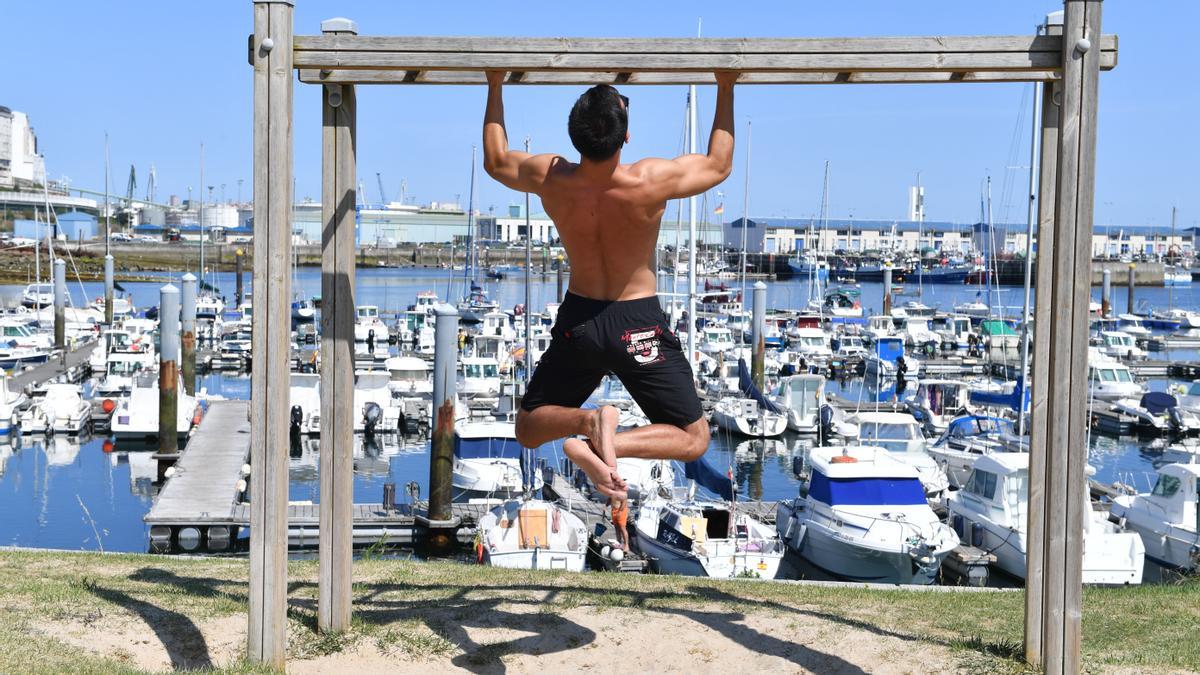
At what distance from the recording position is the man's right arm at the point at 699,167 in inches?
250

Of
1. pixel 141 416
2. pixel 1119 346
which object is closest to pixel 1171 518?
pixel 141 416

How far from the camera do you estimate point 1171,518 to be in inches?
858

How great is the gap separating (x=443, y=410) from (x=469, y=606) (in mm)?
16594

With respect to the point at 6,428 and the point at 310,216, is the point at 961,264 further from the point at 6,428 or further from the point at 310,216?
the point at 6,428

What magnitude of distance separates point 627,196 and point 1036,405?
285 centimetres

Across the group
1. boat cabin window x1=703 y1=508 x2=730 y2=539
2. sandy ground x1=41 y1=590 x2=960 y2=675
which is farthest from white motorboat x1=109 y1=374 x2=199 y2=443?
sandy ground x1=41 y1=590 x2=960 y2=675

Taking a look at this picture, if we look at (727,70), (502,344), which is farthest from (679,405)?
(502,344)

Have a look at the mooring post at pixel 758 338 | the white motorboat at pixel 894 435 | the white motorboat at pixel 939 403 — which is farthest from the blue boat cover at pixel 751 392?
the white motorboat at pixel 939 403

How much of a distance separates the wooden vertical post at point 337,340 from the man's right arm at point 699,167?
2.20 m

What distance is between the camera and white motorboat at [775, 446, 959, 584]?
67.2ft

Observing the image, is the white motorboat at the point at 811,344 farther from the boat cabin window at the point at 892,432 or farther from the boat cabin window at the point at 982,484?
the boat cabin window at the point at 982,484

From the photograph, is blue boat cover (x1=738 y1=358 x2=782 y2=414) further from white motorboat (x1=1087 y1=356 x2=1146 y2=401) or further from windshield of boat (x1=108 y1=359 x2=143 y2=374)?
windshield of boat (x1=108 y1=359 x2=143 y2=374)

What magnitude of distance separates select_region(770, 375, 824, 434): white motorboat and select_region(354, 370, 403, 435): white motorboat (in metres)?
12.6

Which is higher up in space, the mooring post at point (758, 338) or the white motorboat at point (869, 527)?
the mooring post at point (758, 338)
